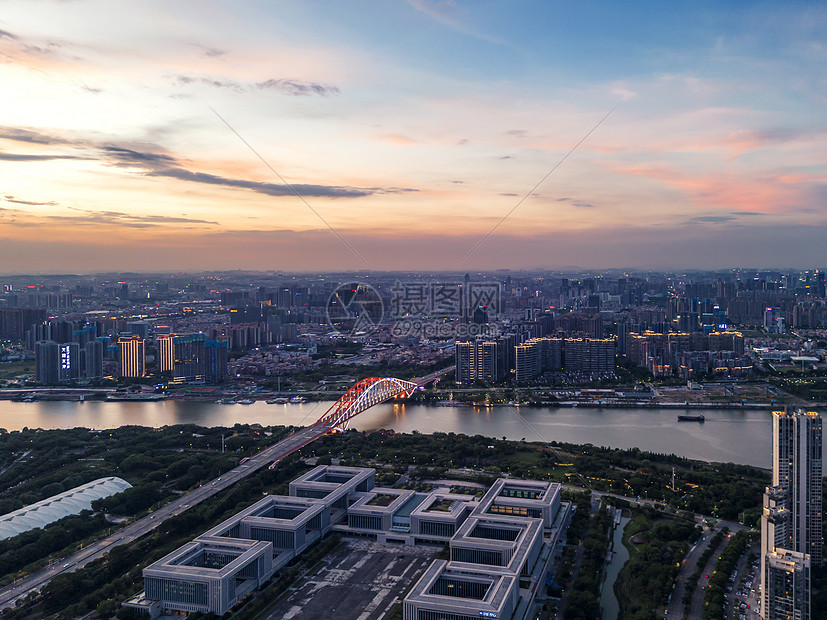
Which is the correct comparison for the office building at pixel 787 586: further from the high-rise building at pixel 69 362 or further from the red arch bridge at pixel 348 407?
the high-rise building at pixel 69 362

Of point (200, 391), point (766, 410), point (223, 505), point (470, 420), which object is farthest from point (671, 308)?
point (223, 505)

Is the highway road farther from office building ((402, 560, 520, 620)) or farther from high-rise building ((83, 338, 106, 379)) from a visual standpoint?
high-rise building ((83, 338, 106, 379))

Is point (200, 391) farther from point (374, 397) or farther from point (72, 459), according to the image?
point (72, 459)

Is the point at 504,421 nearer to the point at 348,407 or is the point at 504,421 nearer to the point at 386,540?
the point at 348,407

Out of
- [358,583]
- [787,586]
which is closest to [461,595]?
[358,583]

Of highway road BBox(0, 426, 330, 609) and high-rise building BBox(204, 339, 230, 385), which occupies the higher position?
high-rise building BBox(204, 339, 230, 385)

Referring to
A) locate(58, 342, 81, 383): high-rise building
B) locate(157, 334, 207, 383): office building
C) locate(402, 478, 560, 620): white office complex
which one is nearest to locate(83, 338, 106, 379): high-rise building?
locate(58, 342, 81, 383): high-rise building
